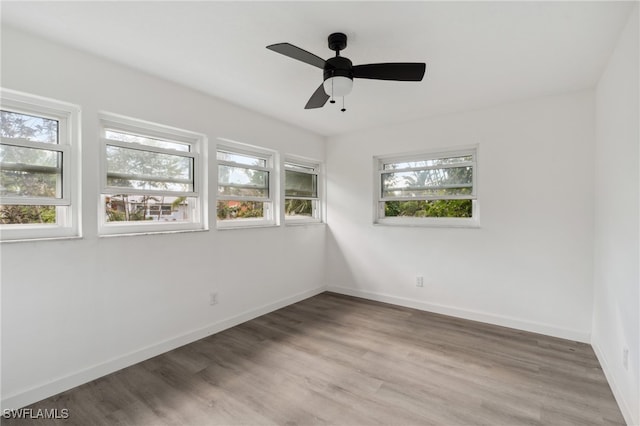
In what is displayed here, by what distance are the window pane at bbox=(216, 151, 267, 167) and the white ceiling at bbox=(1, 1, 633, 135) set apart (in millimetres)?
680

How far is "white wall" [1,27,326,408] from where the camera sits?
1932 millimetres

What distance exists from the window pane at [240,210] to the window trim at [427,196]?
155 cm

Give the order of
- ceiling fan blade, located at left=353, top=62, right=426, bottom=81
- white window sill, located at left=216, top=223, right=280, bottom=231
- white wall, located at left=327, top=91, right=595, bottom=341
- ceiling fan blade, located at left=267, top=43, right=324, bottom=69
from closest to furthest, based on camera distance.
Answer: ceiling fan blade, located at left=267, top=43, right=324, bottom=69 → ceiling fan blade, located at left=353, top=62, right=426, bottom=81 → white wall, located at left=327, top=91, right=595, bottom=341 → white window sill, located at left=216, top=223, right=280, bottom=231

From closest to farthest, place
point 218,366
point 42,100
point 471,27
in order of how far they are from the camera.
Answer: point 471,27, point 42,100, point 218,366

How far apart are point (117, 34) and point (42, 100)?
0.68m

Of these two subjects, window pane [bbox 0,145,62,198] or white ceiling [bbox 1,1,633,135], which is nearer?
white ceiling [bbox 1,1,633,135]

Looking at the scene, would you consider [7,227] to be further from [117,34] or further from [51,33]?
[117,34]

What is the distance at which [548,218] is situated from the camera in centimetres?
300

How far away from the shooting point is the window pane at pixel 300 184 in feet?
13.5

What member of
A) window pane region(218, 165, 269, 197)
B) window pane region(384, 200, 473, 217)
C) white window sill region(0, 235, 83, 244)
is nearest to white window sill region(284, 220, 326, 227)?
window pane region(218, 165, 269, 197)

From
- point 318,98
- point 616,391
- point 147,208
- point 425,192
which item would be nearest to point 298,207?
point 425,192

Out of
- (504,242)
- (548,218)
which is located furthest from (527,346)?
(548,218)

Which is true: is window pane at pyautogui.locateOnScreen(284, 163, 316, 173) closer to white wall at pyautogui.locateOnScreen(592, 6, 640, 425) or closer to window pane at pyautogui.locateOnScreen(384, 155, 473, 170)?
window pane at pyautogui.locateOnScreen(384, 155, 473, 170)

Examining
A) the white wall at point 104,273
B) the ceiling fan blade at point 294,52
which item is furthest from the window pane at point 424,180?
the ceiling fan blade at point 294,52
